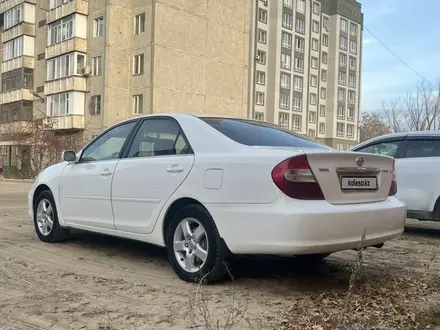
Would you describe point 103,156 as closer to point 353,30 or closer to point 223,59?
point 223,59

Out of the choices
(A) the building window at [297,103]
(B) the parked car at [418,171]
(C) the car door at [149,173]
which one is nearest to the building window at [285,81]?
(A) the building window at [297,103]

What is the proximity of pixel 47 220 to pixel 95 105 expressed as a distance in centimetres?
3236

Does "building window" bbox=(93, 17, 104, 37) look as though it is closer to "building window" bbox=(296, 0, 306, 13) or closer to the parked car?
"building window" bbox=(296, 0, 306, 13)

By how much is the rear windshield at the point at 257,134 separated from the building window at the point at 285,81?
53064 millimetres

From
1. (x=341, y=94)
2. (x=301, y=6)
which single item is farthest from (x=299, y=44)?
(x=341, y=94)

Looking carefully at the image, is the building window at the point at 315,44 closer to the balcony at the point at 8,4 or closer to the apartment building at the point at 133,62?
the apartment building at the point at 133,62

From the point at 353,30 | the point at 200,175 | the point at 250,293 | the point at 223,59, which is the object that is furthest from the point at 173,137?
the point at 353,30

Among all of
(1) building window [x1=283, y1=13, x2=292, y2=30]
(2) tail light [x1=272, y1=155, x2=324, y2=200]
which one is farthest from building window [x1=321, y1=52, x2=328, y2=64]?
(2) tail light [x1=272, y1=155, x2=324, y2=200]

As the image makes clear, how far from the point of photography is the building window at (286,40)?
2248 inches

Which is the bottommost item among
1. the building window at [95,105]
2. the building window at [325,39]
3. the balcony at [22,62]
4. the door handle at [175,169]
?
the door handle at [175,169]

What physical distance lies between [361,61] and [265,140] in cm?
7048

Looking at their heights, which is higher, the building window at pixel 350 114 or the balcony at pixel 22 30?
the balcony at pixel 22 30

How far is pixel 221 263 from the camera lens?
429 centimetres

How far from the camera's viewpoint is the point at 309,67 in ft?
202
